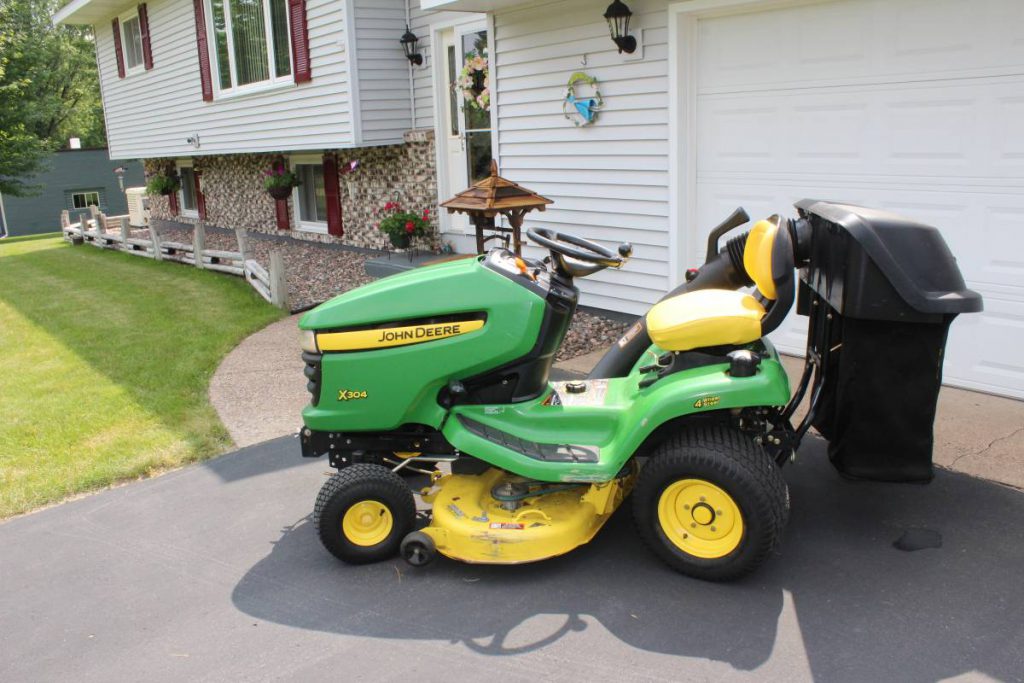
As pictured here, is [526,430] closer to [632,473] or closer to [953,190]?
[632,473]

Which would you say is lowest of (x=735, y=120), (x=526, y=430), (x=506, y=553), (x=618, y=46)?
(x=506, y=553)

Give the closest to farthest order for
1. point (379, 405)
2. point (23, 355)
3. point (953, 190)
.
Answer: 1. point (379, 405)
2. point (953, 190)
3. point (23, 355)

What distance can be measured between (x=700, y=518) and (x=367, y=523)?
1387mm

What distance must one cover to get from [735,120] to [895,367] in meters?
3.50

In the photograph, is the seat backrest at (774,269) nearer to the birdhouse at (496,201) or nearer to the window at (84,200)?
the birdhouse at (496,201)

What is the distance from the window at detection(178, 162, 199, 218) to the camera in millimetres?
17969

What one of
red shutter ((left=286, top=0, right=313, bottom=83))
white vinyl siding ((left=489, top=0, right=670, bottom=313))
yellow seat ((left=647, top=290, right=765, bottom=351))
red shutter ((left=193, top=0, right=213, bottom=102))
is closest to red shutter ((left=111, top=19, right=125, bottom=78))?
red shutter ((left=193, top=0, right=213, bottom=102))

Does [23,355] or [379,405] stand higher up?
[379,405]

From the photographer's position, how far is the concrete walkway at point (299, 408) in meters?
4.27

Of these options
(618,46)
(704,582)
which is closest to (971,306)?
(704,582)

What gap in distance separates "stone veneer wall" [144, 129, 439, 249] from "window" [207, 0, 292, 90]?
→ 140 centimetres

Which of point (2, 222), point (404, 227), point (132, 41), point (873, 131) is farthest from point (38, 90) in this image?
point (873, 131)

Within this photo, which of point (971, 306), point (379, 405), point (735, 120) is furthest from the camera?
point (735, 120)

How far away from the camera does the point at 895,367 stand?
3.20 m
